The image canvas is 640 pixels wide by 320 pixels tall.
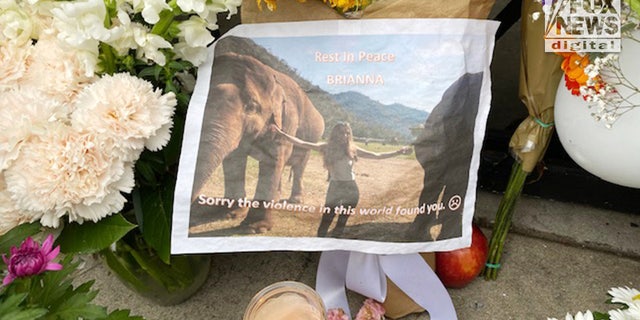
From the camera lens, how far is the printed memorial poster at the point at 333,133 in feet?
3.30

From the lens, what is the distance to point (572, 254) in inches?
59.7

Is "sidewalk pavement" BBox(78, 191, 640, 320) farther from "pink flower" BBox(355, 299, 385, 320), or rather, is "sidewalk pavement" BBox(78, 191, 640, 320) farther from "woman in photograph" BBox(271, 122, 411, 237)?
"woman in photograph" BBox(271, 122, 411, 237)

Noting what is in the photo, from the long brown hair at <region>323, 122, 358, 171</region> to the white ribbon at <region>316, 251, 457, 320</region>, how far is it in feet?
1.19

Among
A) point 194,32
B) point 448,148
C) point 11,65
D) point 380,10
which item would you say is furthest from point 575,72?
point 11,65

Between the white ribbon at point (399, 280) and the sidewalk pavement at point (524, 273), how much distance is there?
69 millimetres

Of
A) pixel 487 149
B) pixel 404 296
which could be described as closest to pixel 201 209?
pixel 404 296

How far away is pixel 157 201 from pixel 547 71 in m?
0.85

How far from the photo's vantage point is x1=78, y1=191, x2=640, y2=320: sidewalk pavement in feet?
4.59

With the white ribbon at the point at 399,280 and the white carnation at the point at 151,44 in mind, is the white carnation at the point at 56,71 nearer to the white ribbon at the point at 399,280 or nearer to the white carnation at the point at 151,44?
the white carnation at the point at 151,44

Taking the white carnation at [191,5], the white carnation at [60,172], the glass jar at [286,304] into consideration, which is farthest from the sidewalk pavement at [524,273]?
the white carnation at [191,5]

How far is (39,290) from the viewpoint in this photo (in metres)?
0.87

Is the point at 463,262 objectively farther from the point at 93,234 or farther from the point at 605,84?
the point at 93,234

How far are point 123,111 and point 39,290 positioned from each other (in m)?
0.32

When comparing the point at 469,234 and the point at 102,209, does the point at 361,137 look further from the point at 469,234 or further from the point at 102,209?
the point at 102,209
